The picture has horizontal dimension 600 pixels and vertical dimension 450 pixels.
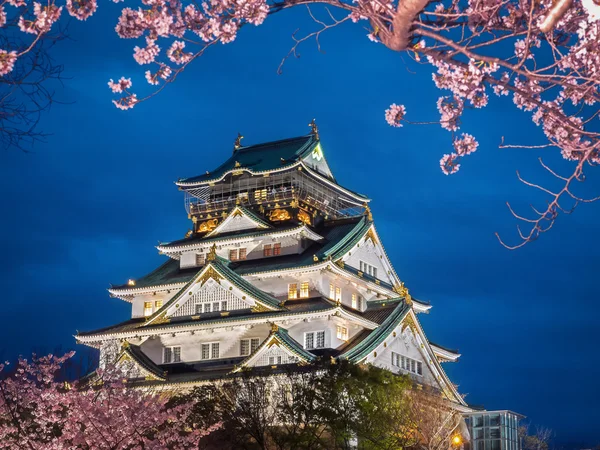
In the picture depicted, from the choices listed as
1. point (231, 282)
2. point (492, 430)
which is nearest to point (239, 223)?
point (231, 282)

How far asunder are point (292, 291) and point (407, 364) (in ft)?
27.7

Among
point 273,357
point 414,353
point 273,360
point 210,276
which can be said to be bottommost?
point 273,360

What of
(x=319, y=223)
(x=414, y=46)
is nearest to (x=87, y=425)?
(x=414, y=46)

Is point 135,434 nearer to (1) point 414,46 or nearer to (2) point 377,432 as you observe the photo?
(2) point 377,432

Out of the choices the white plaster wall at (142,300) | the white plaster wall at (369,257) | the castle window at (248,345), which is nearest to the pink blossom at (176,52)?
the castle window at (248,345)

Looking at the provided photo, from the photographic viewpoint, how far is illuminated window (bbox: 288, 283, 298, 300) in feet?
191

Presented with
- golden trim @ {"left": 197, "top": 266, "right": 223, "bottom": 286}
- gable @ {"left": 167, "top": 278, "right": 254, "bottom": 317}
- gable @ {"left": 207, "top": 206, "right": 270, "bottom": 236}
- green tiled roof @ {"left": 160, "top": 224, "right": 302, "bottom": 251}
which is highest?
gable @ {"left": 207, "top": 206, "right": 270, "bottom": 236}

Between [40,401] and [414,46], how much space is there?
2837 centimetres

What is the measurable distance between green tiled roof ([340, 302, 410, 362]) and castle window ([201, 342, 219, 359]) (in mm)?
9055

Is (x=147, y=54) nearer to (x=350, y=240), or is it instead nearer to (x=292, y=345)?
(x=292, y=345)

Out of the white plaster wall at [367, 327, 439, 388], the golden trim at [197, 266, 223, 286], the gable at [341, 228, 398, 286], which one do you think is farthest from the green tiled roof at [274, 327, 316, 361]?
the gable at [341, 228, 398, 286]

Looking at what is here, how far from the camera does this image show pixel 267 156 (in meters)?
66.6

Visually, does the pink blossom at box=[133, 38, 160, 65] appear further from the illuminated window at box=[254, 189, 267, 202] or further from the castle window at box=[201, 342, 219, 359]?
the illuminated window at box=[254, 189, 267, 202]

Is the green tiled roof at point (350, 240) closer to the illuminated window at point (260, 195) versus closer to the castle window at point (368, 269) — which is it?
the castle window at point (368, 269)
